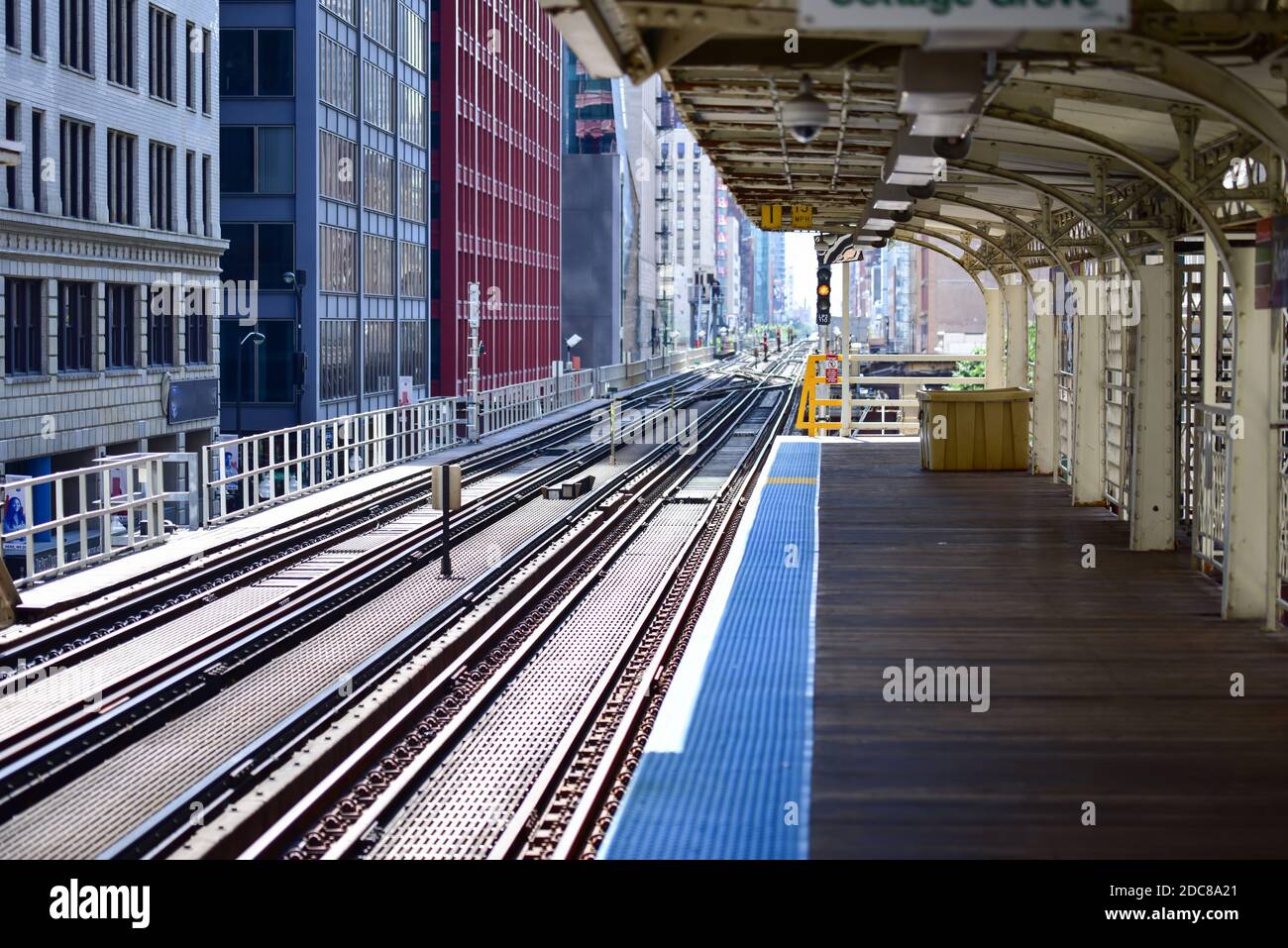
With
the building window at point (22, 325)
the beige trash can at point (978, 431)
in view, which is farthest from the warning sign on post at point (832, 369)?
the building window at point (22, 325)

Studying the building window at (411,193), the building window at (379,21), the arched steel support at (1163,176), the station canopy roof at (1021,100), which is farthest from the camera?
the building window at (411,193)

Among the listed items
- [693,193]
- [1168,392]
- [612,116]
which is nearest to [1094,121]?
[1168,392]

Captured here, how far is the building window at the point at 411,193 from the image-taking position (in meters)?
57.9

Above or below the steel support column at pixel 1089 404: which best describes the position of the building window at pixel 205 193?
above

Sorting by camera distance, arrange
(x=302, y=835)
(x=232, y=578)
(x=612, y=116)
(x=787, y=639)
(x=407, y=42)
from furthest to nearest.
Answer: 1. (x=612, y=116)
2. (x=407, y=42)
3. (x=232, y=578)
4. (x=787, y=639)
5. (x=302, y=835)

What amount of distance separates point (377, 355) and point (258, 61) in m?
10.4

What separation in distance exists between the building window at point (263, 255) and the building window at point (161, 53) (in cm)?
803

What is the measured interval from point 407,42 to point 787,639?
49.4 metres

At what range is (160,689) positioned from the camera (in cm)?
1358

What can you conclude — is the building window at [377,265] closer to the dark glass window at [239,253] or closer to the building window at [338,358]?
the building window at [338,358]

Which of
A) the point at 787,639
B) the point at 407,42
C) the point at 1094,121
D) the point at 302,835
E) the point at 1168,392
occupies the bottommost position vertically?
the point at 302,835

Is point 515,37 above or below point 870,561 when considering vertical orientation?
above

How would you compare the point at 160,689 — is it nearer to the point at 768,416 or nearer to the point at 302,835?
the point at 302,835
